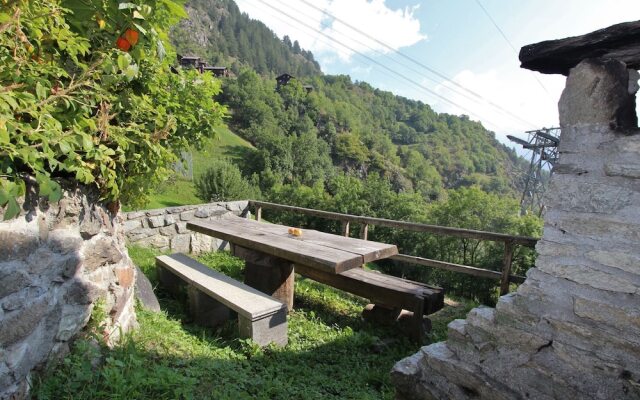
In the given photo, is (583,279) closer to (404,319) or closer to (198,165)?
(404,319)

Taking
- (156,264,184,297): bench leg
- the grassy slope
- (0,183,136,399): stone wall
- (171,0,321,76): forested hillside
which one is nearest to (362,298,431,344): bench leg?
(156,264,184,297): bench leg

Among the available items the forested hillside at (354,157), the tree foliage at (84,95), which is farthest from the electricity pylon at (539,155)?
the tree foliage at (84,95)

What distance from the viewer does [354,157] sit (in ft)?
179

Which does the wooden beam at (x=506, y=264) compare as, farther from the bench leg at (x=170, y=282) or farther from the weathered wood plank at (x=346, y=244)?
the bench leg at (x=170, y=282)

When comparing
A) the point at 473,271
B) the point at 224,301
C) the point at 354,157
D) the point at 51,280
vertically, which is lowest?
the point at 224,301

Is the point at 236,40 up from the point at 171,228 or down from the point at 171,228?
up

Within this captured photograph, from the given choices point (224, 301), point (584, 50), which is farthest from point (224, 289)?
point (584, 50)

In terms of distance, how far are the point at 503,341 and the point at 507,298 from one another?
0.75 ft

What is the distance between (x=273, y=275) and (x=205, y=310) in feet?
2.53

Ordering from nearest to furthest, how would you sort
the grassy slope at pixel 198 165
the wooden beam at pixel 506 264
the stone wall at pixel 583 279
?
1. the stone wall at pixel 583 279
2. the wooden beam at pixel 506 264
3. the grassy slope at pixel 198 165

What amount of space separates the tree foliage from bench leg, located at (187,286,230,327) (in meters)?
1.19

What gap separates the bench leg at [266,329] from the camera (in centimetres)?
274

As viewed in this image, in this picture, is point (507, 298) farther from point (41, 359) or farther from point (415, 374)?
point (41, 359)

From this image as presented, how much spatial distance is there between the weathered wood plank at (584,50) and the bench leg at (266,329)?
245 centimetres
